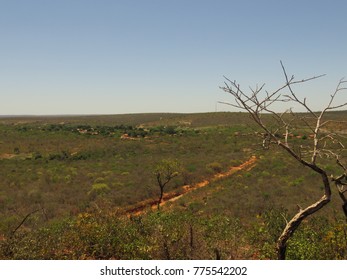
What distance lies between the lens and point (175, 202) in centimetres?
1941

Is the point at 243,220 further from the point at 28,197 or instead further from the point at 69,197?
the point at 28,197

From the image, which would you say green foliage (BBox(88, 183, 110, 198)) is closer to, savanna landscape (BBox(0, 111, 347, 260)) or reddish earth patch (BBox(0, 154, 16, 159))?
savanna landscape (BBox(0, 111, 347, 260))

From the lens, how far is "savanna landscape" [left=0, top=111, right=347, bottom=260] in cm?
774

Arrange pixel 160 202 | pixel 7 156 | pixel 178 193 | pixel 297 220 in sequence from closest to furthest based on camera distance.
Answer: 1. pixel 297 220
2. pixel 160 202
3. pixel 178 193
4. pixel 7 156

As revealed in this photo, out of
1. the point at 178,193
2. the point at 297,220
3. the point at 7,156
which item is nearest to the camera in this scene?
the point at 297,220

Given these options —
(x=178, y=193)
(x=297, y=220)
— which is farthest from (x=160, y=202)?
(x=297, y=220)

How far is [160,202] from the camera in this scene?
20.1 meters

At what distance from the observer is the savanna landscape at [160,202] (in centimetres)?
774

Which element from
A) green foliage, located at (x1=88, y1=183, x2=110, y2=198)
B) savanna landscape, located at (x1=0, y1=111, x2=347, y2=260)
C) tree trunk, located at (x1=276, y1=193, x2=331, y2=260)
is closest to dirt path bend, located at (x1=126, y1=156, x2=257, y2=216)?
savanna landscape, located at (x1=0, y1=111, x2=347, y2=260)

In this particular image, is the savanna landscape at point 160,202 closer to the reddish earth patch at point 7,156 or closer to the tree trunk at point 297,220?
the reddish earth patch at point 7,156

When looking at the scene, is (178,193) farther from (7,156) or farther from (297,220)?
(7,156)

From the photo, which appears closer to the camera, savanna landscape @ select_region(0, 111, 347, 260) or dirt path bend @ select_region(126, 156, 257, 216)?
savanna landscape @ select_region(0, 111, 347, 260)

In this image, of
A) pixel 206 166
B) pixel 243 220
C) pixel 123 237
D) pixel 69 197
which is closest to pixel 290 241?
pixel 123 237

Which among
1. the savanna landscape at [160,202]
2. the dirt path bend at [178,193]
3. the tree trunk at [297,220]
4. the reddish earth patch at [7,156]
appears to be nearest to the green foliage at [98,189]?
the savanna landscape at [160,202]
